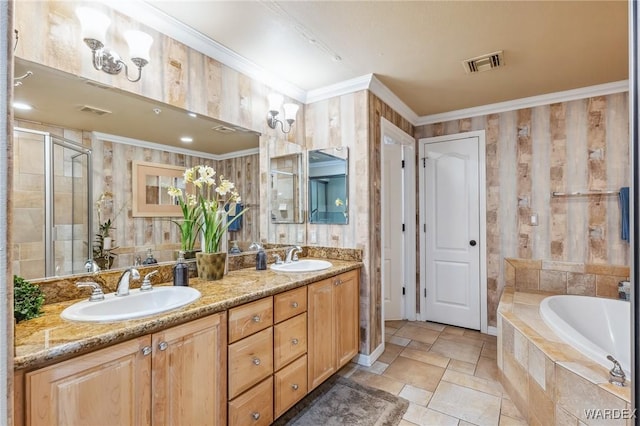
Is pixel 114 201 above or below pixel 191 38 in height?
below

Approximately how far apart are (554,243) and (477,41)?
2132 mm

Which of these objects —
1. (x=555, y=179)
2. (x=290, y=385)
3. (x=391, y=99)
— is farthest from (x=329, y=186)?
(x=555, y=179)

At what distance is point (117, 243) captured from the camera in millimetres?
1621

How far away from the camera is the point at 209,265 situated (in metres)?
1.84

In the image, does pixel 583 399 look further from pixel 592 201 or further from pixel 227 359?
pixel 592 201

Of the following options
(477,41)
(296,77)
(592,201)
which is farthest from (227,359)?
(592,201)

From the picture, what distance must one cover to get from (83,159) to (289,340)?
148cm

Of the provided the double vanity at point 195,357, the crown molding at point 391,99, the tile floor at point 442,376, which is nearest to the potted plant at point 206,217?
the double vanity at point 195,357

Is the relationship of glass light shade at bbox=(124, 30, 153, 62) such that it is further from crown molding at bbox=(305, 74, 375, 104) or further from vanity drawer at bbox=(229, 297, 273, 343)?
crown molding at bbox=(305, 74, 375, 104)

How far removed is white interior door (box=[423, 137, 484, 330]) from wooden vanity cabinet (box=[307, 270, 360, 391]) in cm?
146

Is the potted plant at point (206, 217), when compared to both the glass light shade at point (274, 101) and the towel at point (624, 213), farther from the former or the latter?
the towel at point (624, 213)

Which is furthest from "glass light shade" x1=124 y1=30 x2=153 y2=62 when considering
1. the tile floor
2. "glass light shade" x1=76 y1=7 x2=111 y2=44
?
the tile floor

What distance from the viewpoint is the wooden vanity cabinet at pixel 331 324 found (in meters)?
2.03

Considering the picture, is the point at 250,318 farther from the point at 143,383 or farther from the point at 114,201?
the point at 114,201
